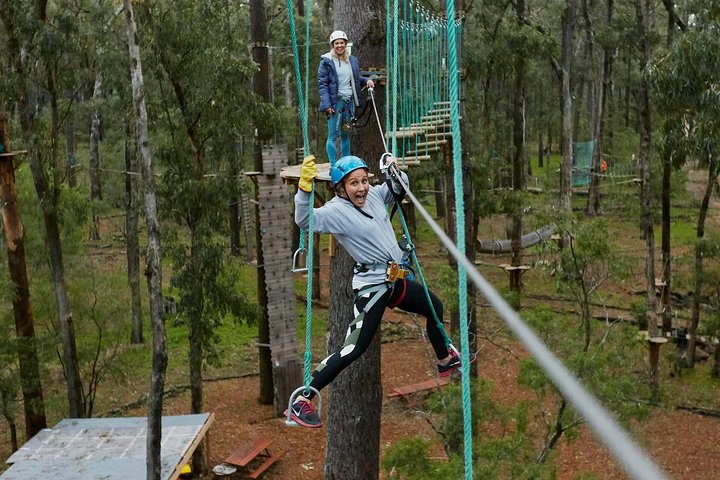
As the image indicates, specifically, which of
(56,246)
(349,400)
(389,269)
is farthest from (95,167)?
(389,269)

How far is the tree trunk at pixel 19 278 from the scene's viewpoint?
33.9 ft

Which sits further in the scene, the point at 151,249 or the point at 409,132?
the point at 151,249

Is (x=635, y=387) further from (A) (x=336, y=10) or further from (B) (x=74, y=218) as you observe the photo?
(B) (x=74, y=218)

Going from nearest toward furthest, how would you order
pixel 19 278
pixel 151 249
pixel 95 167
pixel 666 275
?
1. pixel 151 249
2. pixel 19 278
3. pixel 666 275
4. pixel 95 167

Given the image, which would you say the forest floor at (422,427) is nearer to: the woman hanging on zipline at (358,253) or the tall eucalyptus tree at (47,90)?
the tall eucalyptus tree at (47,90)

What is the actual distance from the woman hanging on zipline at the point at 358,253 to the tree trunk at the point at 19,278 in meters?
7.75

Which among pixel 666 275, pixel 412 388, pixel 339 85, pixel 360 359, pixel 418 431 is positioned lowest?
pixel 418 431

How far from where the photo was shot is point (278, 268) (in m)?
11.8

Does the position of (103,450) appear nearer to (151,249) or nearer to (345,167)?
(151,249)

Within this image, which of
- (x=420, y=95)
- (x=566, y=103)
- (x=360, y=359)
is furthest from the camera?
(x=566, y=103)

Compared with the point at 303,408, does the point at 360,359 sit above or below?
below

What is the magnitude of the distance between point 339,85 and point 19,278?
6705mm

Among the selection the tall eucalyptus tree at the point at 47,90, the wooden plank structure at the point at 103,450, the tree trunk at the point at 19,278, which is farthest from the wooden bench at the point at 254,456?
the tree trunk at the point at 19,278

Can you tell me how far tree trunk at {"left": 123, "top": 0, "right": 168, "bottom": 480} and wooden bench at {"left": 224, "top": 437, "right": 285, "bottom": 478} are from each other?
220 centimetres
